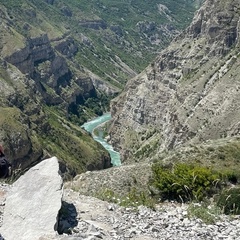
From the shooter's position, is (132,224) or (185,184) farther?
(185,184)

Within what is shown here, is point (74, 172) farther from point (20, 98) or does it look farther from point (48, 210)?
point (48, 210)

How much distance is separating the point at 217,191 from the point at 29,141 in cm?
10173

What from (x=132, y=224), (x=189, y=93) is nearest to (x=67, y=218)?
(x=132, y=224)

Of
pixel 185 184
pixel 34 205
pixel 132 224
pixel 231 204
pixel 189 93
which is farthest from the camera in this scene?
pixel 189 93

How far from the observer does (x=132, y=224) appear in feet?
55.7

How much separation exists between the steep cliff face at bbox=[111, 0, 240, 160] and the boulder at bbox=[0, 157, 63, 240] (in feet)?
208

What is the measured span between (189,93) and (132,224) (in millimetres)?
101268

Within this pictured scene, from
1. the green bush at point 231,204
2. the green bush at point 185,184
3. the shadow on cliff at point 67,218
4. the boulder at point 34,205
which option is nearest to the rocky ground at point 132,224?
the shadow on cliff at point 67,218

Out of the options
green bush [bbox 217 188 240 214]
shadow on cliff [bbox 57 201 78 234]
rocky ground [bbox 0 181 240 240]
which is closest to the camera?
rocky ground [bbox 0 181 240 240]

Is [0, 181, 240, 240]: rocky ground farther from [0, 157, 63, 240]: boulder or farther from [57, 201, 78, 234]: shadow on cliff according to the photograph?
[0, 157, 63, 240]: boulder

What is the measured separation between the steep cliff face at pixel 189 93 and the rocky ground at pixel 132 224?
201 ft

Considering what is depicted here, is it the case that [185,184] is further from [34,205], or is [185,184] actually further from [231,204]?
[34,205]

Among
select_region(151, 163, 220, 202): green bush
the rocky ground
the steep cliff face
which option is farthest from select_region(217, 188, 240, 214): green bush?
the steep cliff face

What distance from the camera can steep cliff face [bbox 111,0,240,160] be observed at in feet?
307
